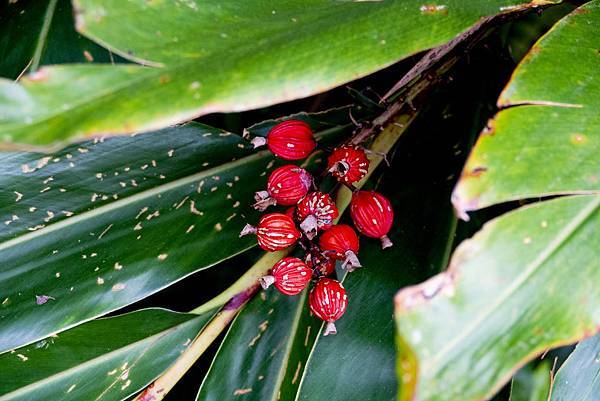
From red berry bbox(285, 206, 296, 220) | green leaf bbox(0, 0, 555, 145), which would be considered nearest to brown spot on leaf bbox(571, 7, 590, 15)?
green leaf bbox(0, 0, 555, 145)

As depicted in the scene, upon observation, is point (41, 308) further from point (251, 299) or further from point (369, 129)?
point (369, 129)

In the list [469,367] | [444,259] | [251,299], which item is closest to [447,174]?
[444,259]

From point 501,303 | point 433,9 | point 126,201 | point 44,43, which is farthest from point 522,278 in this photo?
point 44,43

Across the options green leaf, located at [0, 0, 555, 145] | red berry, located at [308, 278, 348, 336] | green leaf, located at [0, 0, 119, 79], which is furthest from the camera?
green leaf, located at [0, 0, 119, 79]

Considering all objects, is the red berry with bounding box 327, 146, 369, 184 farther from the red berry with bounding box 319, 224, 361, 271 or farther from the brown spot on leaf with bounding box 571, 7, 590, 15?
the brown spot on leaf with bounding box 571, 7, 590, 15

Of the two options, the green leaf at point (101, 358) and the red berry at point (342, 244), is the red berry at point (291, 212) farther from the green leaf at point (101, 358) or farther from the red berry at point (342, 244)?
the green leaf at point (101, 358)

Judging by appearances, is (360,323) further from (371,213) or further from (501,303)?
(501,303)
